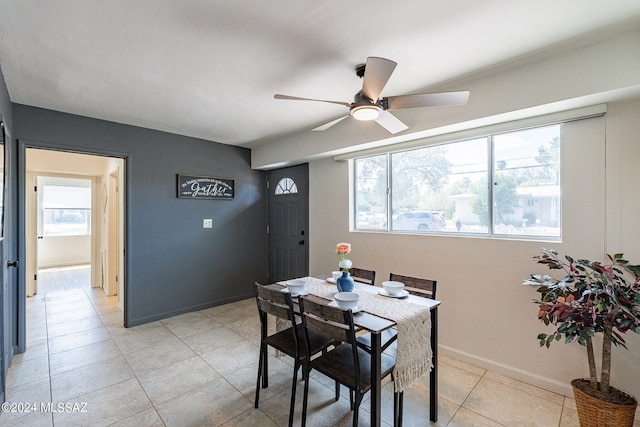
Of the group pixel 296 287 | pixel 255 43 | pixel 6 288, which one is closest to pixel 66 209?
pixel 6 288

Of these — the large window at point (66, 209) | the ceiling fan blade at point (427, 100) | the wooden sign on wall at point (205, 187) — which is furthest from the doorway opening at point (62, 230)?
the ceiling fan blade at point (427, 100)

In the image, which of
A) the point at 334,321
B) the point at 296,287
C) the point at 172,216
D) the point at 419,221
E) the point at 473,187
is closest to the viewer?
the point at 334,321

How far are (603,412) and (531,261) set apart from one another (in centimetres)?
101

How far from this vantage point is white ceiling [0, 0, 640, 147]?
1.53 m

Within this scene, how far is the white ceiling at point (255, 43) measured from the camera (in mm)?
1529

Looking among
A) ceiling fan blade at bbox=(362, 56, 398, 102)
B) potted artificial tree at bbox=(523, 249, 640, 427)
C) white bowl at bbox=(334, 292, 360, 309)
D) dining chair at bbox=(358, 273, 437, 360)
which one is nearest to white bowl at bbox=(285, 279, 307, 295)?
white bowl at bbox=(334, 292, 360, 309)

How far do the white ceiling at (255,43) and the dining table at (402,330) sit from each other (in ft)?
5.61

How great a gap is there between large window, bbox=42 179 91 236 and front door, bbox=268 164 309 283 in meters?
6.21

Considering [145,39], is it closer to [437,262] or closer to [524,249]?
[437,262]

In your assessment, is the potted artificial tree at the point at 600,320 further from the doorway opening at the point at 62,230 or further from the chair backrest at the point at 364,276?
the doorway opening at the point at 62,230

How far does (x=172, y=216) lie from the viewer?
3.90 meters

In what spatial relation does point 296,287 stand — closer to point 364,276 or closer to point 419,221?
point 364,276

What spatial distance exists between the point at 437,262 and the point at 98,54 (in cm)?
323

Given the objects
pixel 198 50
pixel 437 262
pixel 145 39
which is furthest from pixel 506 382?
pixel 145 39
